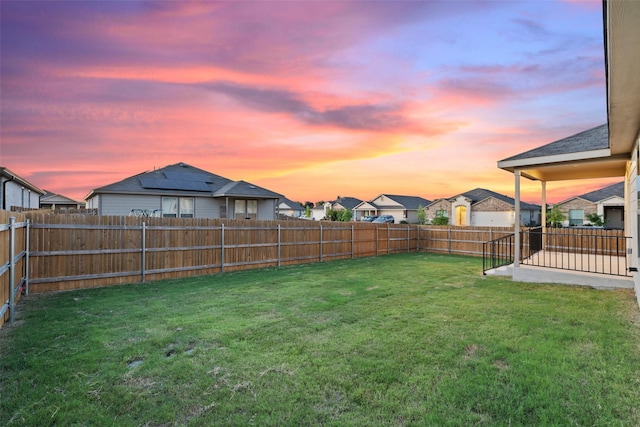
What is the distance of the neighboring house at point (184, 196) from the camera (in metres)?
16.3


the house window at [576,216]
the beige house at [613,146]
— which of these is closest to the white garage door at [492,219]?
the house window at [576,216]

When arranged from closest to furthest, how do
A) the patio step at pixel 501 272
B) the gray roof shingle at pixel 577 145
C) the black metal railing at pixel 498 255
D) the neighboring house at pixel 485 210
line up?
1. the gray roof shingle at pixel 577 145
2. the patio step at pixel 501 272
3. the black metal railing at pixel 498 255
4. the neighboring house at pixel 485 210

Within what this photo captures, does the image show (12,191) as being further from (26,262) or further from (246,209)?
(26,262)

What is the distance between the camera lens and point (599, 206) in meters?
31.1

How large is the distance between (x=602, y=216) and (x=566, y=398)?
117 feet

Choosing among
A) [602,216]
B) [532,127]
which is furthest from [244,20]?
[602,216]

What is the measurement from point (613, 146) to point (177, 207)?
17807 mm

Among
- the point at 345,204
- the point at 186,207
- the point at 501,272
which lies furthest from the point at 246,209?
the point at 345,204

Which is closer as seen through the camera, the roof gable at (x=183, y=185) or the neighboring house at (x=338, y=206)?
the roof gable at (x=183, y=185)

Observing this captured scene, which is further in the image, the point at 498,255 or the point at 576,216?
the point at 576,216

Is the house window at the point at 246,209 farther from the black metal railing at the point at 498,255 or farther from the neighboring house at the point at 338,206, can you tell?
the neighboring house at the point at 338,206

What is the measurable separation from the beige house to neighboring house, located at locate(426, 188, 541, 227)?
2446cm

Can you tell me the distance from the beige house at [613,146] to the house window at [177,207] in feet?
50.2

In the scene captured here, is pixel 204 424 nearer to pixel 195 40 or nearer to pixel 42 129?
pixel 195 40
